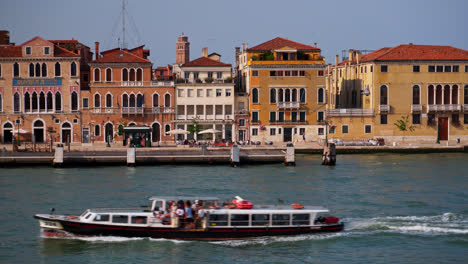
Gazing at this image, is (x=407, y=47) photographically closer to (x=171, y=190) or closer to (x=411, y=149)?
(x=411, y=149)

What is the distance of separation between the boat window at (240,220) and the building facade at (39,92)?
1423 inches

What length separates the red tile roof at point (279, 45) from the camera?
2468 inches

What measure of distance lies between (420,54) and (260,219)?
39311 mm

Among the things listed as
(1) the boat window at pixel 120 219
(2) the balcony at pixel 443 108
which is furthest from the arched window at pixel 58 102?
(1) the boat window at pixel 120 219

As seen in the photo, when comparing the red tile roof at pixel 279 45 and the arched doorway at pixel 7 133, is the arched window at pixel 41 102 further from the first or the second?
the red tile roof at pixel 279 45

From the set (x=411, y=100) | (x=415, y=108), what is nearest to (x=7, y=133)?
(x=411, y=100)

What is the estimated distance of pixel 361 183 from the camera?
40.6 meters

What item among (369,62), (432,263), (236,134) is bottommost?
(432,263)

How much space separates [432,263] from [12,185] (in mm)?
22915

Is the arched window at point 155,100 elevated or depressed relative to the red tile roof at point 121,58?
depressed

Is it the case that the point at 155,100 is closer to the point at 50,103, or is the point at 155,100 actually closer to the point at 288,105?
the point at 50,103

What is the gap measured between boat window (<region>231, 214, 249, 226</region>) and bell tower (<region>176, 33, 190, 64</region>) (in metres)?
45.4

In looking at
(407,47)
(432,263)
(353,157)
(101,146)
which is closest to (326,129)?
(353,157)

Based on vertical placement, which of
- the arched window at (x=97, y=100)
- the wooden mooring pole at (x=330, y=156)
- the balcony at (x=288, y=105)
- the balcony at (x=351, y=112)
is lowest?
the wooden mooring pole at (x=330, y=156)
